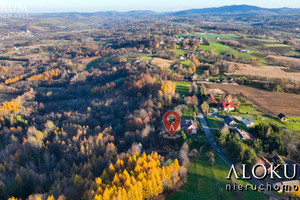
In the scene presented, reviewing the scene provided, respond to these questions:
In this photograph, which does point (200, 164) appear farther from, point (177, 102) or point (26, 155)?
point (26, 155)

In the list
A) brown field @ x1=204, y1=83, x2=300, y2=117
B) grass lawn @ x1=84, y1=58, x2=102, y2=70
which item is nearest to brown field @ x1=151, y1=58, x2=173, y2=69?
brown field @ x1=204, y1=83, x2=300, y2=117

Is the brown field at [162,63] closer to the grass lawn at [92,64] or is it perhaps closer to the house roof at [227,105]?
the house roof at [227,105]

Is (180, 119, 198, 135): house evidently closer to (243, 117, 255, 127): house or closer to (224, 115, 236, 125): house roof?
(224, 115, 236, 125): house roof

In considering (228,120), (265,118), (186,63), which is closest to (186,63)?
(186,63)

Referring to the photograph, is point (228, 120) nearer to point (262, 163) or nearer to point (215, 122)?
point (215, 122)

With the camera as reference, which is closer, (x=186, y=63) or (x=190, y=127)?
(x=190, y=127)

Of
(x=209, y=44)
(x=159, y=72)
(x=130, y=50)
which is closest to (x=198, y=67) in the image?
(x=159, y=72)
